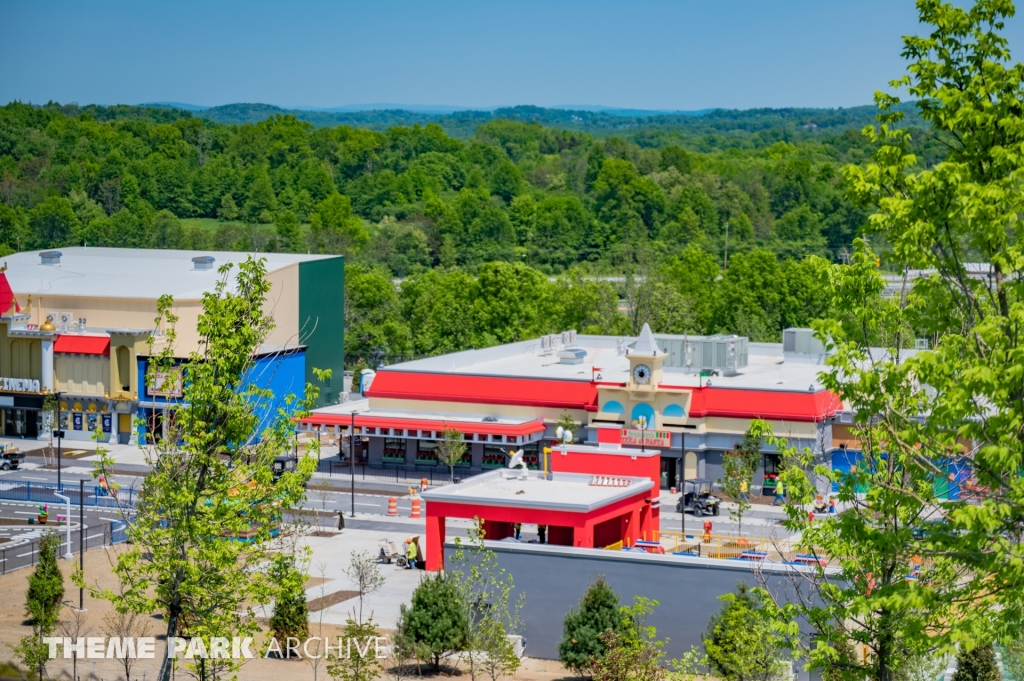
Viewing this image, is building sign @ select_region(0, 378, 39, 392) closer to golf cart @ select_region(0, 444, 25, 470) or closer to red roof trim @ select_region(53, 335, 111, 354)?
red roof trim @ select_region(53, 335, 111, 354)

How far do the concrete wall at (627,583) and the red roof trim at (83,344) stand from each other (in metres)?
42.6

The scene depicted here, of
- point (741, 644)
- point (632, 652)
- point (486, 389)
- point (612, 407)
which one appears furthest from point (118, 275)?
point (741, 644)

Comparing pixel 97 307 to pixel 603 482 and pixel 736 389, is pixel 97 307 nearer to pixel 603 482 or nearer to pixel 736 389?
pixel 736 389

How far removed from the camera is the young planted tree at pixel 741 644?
34562 mm

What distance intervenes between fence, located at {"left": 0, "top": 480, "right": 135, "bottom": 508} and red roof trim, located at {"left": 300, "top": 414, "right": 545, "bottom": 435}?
10.4 m

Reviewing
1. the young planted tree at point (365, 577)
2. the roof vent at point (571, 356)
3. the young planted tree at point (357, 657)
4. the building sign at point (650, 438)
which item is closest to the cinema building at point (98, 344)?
the roof vent at point (571, 356)

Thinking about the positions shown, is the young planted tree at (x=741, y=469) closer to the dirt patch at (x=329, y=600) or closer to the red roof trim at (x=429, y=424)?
the red roof trim at (x=429, y=424)

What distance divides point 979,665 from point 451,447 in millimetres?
38120

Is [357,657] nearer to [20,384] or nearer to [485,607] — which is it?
[485,607]

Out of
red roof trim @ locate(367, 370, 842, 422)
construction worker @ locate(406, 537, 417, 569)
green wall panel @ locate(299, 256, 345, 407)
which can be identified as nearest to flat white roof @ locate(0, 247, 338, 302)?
green wall panel @ locate(299, 256, 345, 407)

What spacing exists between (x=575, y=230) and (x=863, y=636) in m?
163

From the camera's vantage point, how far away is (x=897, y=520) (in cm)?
2405

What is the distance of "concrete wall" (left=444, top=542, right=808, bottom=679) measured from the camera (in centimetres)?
4122

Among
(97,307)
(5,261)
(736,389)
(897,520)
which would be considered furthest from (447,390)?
(897,520)
